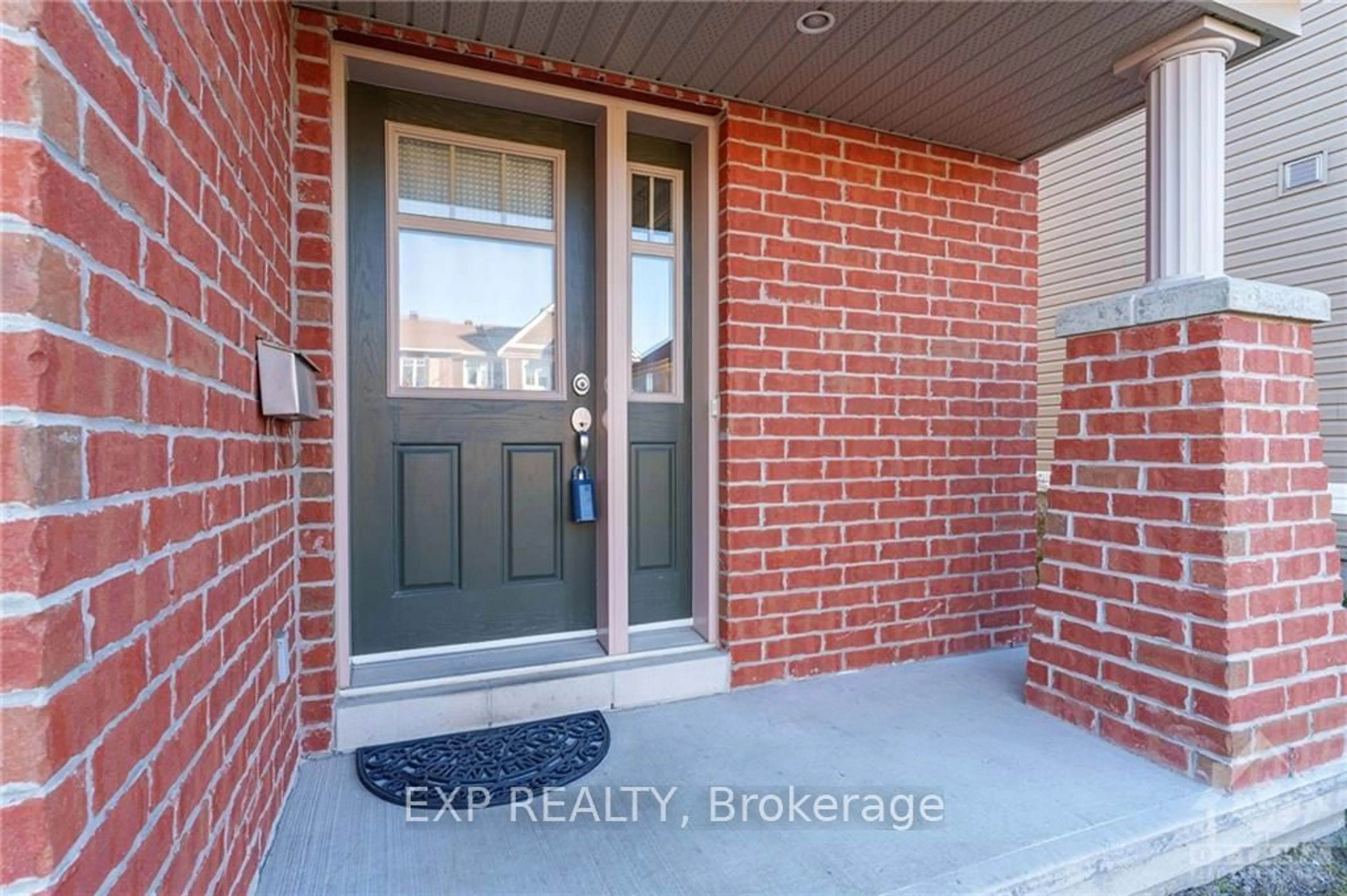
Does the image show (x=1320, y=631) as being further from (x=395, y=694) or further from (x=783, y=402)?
(x=395, y=694)

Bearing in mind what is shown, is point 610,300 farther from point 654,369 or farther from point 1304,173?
point 1304,173

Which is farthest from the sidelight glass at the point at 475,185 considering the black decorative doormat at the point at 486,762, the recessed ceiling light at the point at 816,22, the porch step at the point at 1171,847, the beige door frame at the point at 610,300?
the porch step at the point at 1171,847

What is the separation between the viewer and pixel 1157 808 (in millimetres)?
1760

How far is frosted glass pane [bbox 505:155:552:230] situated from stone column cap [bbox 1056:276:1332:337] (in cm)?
199

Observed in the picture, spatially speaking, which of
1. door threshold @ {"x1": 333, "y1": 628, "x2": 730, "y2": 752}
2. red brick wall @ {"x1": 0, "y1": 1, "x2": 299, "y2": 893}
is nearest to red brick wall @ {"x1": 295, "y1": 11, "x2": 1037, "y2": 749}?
door threshold @ {"x1": 333, "y1": 628, "x2": 730, "y2": 752}

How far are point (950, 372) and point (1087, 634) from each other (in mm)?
1244

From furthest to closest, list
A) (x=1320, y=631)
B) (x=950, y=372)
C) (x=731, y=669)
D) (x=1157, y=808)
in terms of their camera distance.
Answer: (x=950, y=372), (x=731, y=669), (x=1320, y=631), (x=1157, y=808)

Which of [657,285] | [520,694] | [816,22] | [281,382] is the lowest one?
[520,694]

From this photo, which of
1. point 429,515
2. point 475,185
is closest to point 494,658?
point 429,515

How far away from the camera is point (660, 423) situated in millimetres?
2709

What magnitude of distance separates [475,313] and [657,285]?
2.47 feet

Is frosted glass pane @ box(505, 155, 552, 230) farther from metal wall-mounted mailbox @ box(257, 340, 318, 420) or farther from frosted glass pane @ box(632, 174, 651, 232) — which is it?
metal wall-mounted mailbox @ box(257, 340, 318, 420)

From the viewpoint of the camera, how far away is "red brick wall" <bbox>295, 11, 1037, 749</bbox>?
101 inches

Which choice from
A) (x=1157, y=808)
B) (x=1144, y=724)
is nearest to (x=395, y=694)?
(x=1157, y=808)
